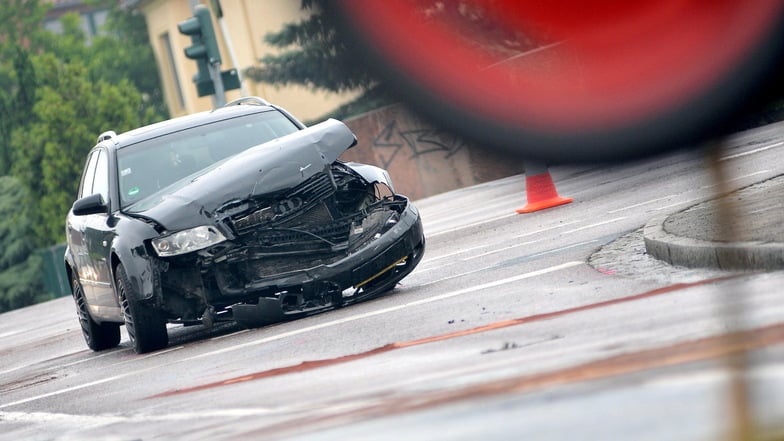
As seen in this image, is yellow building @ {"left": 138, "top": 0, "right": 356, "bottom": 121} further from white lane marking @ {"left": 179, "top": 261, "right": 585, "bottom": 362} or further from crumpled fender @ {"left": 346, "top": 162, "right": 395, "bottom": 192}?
crumpled fender @ {"left": 346, "top": 162, "right": 395, "bottom": 192}

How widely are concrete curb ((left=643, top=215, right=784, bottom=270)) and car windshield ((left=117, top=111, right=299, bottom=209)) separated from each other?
9.38ft

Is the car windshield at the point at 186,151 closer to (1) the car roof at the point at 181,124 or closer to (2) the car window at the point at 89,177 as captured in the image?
(1) the car roof at the point at 181,124

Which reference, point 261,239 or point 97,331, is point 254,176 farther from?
point 97,331

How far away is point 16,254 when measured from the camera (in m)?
32.7

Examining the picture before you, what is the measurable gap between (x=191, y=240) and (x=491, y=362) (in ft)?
12.9

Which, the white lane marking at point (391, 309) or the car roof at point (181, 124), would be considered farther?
the car roof at point (181, 124)

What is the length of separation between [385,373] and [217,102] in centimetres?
1195

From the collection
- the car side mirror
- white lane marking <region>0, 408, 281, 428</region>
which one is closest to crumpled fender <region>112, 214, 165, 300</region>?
the car side mirror

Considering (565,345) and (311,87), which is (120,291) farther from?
(311,87)

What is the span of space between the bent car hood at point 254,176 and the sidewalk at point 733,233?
2.12 meters

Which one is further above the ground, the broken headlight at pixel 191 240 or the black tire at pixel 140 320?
the broken headlight at pixel 191 240

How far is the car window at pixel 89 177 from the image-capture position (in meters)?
11.2

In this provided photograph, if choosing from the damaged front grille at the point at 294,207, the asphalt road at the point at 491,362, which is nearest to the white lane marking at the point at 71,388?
the asphalt road at the point at 491,362

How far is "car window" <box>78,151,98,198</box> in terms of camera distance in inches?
441
